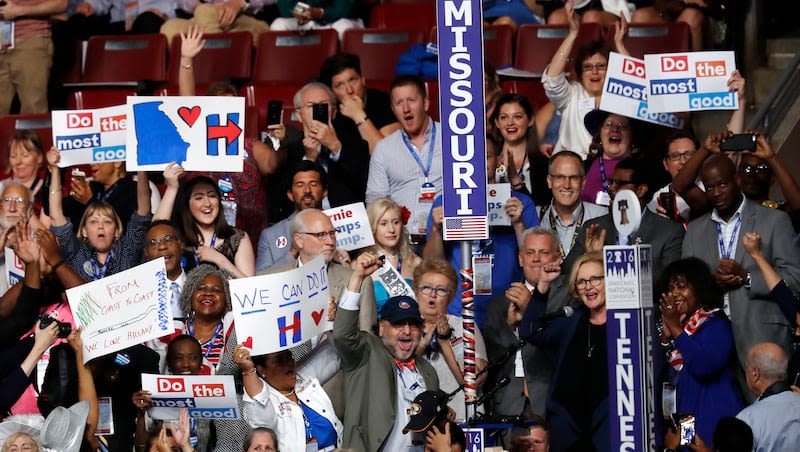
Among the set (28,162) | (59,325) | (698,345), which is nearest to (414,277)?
(698,345)

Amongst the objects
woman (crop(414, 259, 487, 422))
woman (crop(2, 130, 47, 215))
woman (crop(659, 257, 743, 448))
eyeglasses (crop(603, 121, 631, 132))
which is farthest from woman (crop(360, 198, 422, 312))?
woman (crop(2, 130, 47, 215))

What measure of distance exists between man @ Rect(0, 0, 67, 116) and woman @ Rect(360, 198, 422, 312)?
4237 millimetres

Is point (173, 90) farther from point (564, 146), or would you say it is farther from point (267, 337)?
point (267, 337)

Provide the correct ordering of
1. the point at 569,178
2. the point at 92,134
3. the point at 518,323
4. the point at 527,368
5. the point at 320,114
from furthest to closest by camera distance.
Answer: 1. the point at 92,134
2. the point at 320,114
3. the point at 569,178
4. the point at 518,323
5. the point at 527,368

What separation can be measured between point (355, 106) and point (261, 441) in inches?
129

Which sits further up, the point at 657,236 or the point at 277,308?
the point at 657,236

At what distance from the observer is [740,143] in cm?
976

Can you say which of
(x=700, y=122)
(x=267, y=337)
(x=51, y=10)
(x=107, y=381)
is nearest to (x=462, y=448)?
(x=267, y=337)

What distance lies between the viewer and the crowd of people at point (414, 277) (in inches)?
345

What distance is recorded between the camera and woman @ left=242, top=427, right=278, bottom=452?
8453 mm

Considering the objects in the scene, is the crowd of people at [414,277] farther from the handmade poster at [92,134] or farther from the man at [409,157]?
the handmade poster at [92,134]

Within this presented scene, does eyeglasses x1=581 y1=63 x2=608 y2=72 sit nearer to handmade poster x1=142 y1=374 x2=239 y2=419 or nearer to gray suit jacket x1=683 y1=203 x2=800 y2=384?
gray suit jacket x1=683 y1=203 x2=800 y2=384

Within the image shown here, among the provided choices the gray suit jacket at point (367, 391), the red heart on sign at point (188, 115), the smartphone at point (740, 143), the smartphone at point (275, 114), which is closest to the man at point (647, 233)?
the smartphone at point (740, 143)

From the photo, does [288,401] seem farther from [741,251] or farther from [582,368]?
[741,251]
